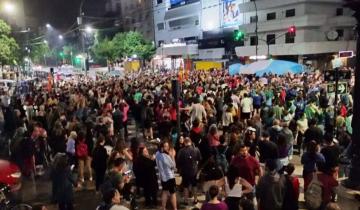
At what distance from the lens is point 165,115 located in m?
14.3

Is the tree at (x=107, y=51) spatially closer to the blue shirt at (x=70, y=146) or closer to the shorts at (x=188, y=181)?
the blue shirt at (x=70, y=146)

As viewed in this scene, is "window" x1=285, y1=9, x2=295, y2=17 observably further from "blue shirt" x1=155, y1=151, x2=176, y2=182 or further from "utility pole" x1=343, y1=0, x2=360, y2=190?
"blue shirt" x1=155, y1=151, x2=176, y2=182

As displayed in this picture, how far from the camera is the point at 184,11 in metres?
70.9

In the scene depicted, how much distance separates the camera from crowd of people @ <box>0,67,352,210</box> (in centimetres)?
668

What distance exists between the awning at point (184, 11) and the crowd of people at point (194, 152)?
5197 centimetres

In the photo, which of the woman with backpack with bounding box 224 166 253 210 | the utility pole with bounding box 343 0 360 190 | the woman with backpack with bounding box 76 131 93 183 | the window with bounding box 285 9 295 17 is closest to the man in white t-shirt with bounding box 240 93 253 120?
the utility pole with bounding box 343 0 360 190

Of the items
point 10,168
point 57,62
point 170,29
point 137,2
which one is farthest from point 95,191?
point 57,62

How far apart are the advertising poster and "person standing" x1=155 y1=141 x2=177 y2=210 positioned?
51321 mm

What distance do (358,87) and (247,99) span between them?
645 centimetres

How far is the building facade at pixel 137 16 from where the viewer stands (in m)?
84.2

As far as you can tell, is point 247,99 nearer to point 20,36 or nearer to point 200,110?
point 200,110

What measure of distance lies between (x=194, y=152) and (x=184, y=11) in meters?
64.7

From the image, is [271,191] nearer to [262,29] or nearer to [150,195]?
[150,195]

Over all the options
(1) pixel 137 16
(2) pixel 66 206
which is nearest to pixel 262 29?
(1) pixel 137 16
